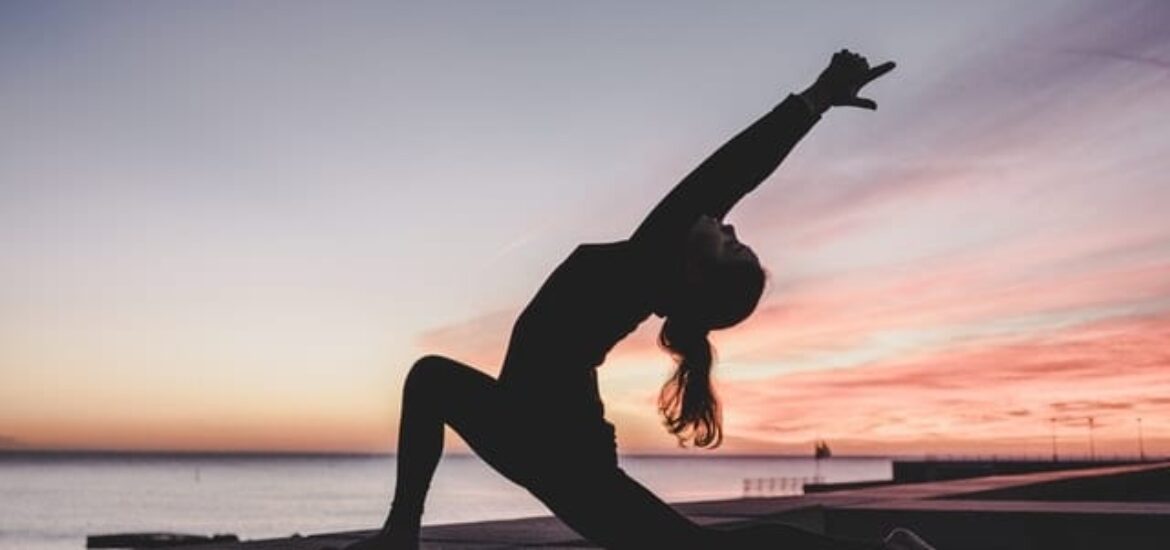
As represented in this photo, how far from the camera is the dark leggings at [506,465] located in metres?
3.39

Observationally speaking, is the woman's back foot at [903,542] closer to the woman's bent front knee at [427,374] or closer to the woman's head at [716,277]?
the woman's head at [716,277]

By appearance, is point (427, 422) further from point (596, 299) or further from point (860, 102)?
point (860, 102)

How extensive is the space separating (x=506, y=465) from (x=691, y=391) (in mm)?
645

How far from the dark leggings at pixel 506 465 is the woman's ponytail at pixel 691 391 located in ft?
0.94

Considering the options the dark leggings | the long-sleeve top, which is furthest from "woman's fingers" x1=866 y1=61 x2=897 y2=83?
the dark leggings

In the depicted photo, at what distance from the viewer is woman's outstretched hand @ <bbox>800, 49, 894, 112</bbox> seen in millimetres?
3578

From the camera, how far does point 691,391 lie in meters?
3.67

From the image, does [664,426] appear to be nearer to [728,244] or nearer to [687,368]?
[687,368]

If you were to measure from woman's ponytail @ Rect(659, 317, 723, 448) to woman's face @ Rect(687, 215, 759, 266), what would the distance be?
0.29 metres

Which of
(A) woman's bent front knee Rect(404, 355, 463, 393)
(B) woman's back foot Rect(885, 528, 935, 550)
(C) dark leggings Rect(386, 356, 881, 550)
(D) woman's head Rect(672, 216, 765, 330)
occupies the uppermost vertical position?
(D) woman's head Rect(672, 216, 765, 330)

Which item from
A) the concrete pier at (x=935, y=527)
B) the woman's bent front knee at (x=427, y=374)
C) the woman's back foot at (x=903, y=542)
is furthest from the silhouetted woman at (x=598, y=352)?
the concrete pier at (x=935, y=527)

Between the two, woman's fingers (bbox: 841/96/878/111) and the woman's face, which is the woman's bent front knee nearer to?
the woman's face

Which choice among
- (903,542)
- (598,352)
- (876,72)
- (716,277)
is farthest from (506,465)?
(876,72)

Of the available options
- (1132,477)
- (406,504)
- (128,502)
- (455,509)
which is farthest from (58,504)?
(406,504)
